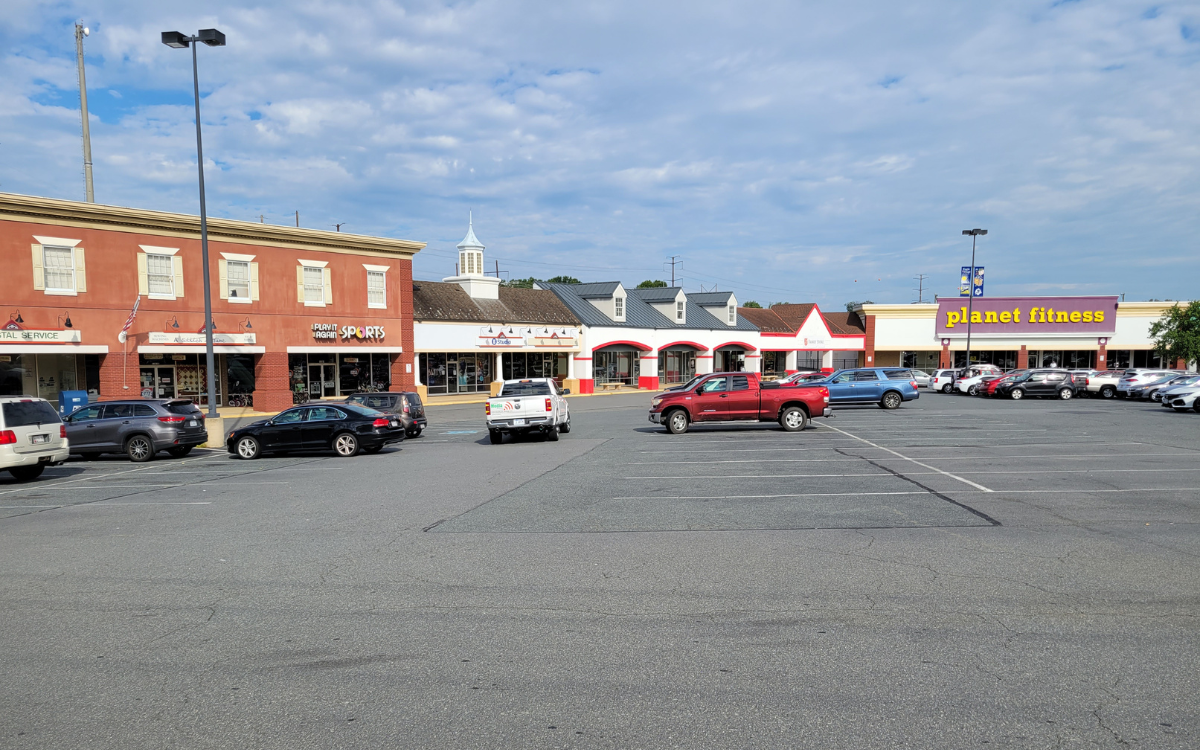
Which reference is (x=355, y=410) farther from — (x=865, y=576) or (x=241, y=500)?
(x=865, y=576)

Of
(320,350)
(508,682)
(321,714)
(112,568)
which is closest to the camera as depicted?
(321,714)

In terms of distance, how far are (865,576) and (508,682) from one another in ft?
12.8

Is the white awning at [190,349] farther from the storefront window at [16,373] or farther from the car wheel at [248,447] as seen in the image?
the car wheel at [248,447]

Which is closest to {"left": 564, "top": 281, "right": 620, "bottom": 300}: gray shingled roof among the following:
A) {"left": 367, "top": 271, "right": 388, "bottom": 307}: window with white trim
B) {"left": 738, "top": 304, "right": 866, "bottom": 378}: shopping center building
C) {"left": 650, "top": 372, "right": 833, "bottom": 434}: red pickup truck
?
{"left": 738, "top": 304, "right": 866, "bottom": 378}: shopping center building

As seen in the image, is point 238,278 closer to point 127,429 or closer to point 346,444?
point 127,429

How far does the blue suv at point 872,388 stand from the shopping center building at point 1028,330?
33.7 m

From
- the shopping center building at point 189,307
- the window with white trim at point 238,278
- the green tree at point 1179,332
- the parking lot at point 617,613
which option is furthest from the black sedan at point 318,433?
the green tree at point 1179,332

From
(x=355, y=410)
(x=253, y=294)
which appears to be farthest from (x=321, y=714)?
(x=253, y=294)

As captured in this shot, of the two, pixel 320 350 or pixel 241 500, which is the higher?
pixel 320 350

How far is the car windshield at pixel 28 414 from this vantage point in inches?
597

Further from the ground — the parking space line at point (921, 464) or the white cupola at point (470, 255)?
the white cupola at point (470, 255)

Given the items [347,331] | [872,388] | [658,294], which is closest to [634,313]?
[658,294]

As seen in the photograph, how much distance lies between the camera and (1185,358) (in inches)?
2169

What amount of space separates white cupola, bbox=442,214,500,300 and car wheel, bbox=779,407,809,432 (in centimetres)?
2974
